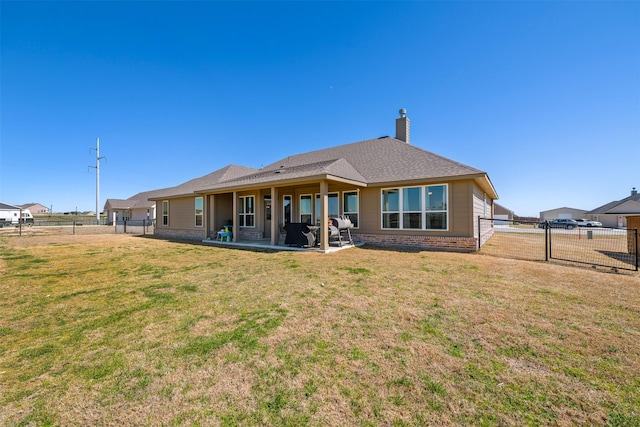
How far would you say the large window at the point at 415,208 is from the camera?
30.3 feet

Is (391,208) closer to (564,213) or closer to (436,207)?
(436,207)

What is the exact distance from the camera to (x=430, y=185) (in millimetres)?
9344

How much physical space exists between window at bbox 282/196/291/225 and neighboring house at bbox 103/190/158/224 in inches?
1019

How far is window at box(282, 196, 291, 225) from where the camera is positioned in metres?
12.9

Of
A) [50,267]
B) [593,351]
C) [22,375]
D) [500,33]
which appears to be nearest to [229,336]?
[22,375]

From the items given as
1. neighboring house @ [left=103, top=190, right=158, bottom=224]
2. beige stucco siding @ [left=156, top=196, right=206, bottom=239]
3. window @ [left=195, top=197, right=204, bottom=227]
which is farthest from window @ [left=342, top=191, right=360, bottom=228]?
neighboring house @ [left=103, top=190, right=158, bottom=224]

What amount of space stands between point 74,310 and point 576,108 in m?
17.9

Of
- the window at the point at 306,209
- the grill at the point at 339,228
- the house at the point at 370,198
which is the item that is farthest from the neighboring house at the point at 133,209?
the grill at the point at 339,228

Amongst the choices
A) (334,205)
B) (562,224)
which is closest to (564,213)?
(562,224)

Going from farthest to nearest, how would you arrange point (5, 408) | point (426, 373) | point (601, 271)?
point (601, 271) < point (426, 373) < point (5, 408)

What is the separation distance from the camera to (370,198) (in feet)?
35.0

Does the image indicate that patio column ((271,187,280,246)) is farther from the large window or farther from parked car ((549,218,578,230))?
parked car ((549,218,578,230))

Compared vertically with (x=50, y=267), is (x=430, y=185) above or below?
above

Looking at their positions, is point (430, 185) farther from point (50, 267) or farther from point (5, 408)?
point (50, 267)
